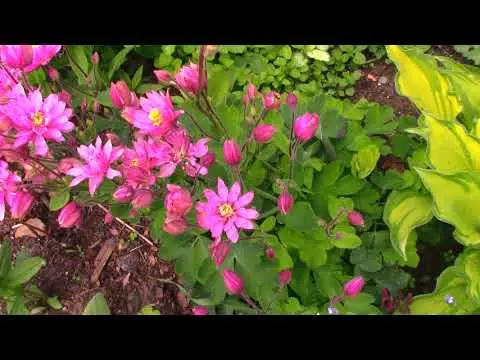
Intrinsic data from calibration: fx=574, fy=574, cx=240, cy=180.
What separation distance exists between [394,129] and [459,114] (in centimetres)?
21

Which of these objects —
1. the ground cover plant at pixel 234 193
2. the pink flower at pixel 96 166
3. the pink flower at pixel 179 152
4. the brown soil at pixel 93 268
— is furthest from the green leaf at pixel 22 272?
the pink flower at pixel 179 152

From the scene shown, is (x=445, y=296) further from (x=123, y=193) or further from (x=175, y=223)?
(x=123, y=193)

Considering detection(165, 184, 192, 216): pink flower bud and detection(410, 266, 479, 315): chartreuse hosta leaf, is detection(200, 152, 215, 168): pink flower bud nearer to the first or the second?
detection(165, 184, 192, 216): pink flower bud

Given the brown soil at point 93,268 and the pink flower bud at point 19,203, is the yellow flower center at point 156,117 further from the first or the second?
the brown soil at point 93,268

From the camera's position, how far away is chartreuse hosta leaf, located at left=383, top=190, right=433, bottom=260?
161 cm

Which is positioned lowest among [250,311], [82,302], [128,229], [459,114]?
[82,302]

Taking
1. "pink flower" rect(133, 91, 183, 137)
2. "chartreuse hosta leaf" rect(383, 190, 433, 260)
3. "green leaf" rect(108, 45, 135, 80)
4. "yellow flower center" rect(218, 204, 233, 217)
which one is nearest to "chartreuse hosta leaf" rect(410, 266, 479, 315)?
"chartreuse hosta leaf" rect(383, 190, 433, 260)

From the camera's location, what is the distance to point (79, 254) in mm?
2141

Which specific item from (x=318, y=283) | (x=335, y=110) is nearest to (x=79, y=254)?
(x=318, y=283)

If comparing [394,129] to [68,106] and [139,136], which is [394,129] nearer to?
[139,136]

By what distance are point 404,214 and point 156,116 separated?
0.80 meters

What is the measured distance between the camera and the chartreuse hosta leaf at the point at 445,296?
1638 millimetres

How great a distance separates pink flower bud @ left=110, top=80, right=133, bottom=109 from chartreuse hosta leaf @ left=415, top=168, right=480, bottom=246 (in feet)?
2.49

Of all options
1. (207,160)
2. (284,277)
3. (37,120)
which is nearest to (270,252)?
(284,277)
